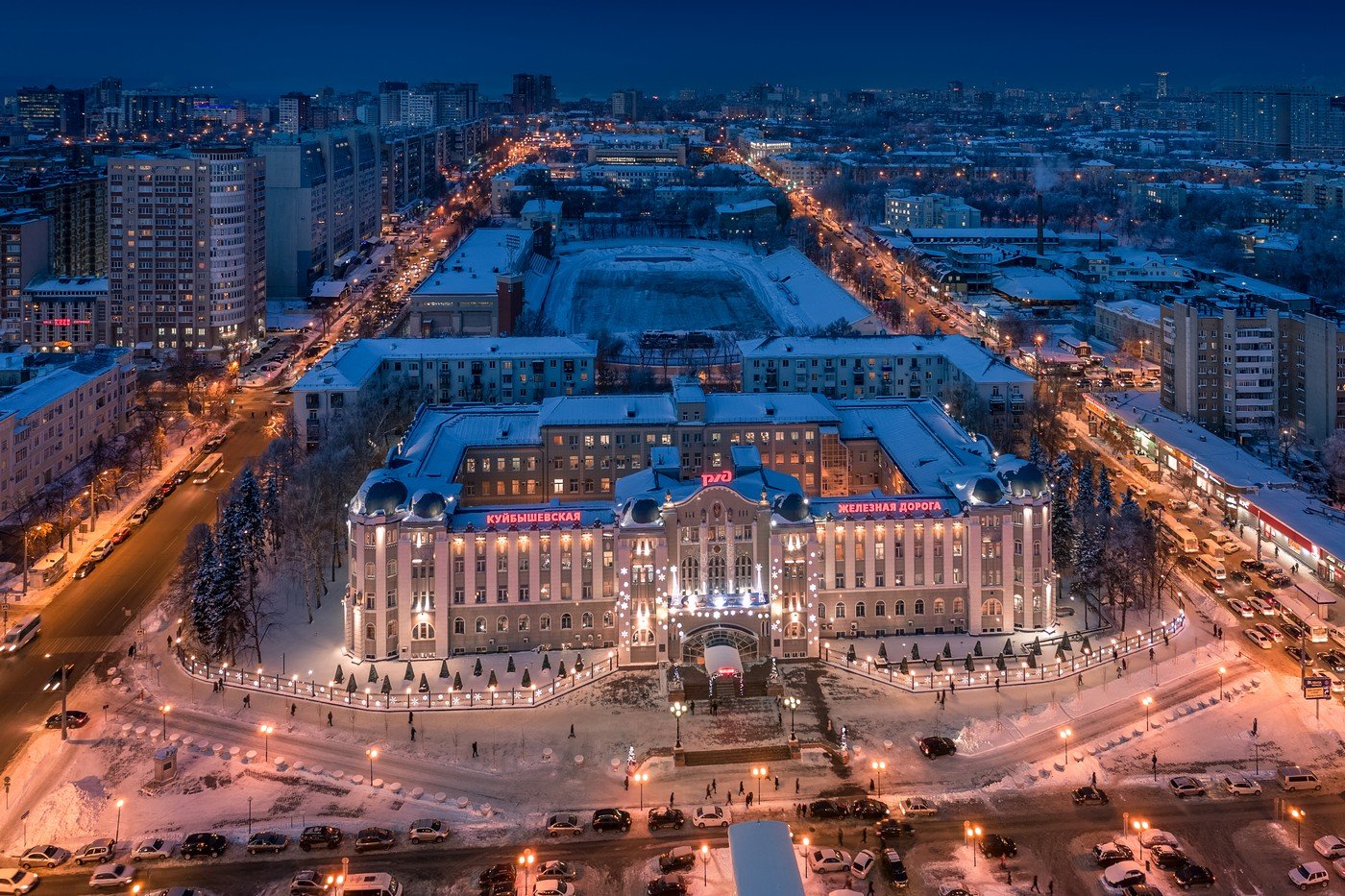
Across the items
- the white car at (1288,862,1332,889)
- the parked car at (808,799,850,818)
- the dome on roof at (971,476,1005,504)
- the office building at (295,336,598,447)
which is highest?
the office building at (295,336,598,447)

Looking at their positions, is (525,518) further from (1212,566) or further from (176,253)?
(176,253)

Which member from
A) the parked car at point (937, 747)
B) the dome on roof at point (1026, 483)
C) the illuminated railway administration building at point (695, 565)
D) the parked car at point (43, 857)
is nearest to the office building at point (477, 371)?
the illuminated railway administration building at point (695, 565)

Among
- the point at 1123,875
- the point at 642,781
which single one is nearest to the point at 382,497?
the point at 642,781

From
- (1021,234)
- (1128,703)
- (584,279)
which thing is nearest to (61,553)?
(1128,703)

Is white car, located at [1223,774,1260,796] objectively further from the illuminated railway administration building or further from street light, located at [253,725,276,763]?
street light, located at [253,725,276,763]

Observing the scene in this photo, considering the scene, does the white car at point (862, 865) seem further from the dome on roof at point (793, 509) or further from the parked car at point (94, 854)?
the parked car at point (94, 854)

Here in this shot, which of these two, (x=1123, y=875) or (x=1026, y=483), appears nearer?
(x=1123, y=875)

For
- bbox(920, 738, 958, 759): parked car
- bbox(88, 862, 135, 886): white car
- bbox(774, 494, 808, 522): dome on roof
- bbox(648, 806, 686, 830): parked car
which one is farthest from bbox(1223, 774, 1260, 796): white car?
bbox(88, 862, 135, 886): white car
